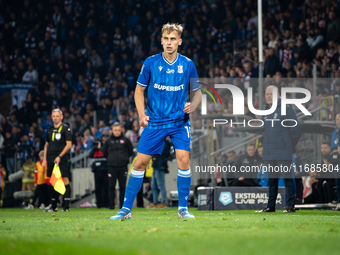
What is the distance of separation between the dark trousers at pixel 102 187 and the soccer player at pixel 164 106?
8.48 metres

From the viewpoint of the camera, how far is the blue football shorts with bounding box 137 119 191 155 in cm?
639

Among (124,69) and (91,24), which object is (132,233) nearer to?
(124,69)

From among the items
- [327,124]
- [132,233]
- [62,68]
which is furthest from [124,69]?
[132,233]

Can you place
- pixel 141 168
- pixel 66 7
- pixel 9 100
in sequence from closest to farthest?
pixel 141 168 < pixel 9 100 < pixel 66 7

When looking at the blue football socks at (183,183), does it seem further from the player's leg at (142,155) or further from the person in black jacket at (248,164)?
the person in black jacket at (248,164)

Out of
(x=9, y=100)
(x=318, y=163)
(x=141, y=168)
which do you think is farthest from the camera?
(x=9, y=100)

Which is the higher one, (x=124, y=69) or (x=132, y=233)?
(x=124, y=69)

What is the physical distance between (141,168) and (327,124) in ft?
23.5

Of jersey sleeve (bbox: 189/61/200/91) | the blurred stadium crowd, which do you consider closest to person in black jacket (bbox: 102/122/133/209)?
the blurred stadium crowd

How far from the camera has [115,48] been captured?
76.5ft

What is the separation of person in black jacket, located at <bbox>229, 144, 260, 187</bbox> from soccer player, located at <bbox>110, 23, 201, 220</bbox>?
634 cm

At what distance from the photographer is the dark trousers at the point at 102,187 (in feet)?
48.8

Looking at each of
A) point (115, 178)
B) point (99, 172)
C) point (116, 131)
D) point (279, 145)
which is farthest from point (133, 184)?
point (99, 172)

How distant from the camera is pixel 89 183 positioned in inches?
678
